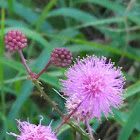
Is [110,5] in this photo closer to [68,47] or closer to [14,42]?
[68,47]

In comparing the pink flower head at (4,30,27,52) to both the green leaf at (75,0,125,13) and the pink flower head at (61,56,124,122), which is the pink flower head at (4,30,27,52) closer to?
the pink flower head at (61,56,124,122)

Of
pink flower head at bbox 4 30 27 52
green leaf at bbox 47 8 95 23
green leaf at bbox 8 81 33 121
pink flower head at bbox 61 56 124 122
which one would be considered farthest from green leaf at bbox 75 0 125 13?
pink flower head at bbox 4 30 27 52

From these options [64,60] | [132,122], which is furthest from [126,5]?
[64,60]

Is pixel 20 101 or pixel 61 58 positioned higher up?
pixel 61 58

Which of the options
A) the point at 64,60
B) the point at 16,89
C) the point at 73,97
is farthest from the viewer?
the point at 16,89

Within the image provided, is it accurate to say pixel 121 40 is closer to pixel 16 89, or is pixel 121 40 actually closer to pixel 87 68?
pixel 16 89

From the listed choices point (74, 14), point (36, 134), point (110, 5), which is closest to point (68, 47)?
point (74, 14)
